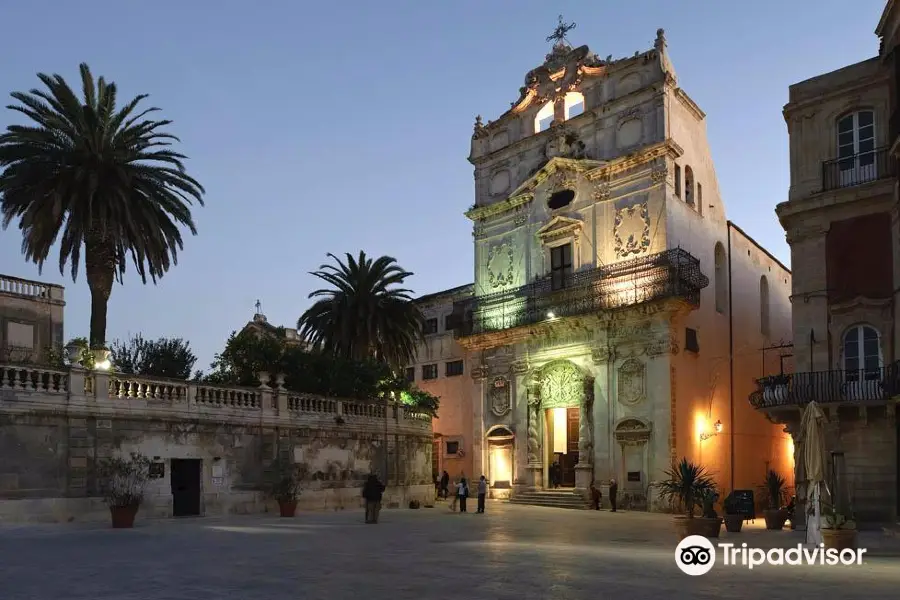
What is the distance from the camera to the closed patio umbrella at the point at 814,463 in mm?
18875

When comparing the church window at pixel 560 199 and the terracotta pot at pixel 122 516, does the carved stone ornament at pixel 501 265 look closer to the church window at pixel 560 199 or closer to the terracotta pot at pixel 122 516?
the church window at pixel 560 199

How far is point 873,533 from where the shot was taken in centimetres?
2306

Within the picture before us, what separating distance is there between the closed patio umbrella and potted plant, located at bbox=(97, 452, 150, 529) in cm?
1721

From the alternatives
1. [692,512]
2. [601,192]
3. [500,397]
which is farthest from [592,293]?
[692,512]

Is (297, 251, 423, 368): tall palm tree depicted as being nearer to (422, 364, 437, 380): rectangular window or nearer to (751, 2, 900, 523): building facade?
(422, 364, 437, 380): rectangular window

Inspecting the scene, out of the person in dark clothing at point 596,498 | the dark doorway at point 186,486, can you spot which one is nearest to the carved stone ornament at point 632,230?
the person in dark clothing at point 596,498

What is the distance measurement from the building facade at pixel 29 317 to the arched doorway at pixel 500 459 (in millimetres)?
21619

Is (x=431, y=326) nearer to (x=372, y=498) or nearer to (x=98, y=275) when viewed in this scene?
(x=98, y=275)

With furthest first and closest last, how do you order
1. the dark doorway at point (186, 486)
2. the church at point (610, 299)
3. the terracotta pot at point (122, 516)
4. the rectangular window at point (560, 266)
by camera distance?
the rectangular window at point (560, 266), the church at point (610, 299), the dark doorway at point (186, 486), the terracotta pot at point (122, 516)

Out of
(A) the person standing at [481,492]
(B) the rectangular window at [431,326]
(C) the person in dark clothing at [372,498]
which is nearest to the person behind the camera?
(C) the person in dark clothing at [372,498]

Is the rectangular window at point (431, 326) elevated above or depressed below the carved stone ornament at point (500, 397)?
above

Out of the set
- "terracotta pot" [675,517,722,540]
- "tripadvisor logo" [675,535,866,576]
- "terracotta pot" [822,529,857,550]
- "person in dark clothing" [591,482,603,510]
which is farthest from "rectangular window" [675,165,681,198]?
"terracotta pot" [822,529,857,550]

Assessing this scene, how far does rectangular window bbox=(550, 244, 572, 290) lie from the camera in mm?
42469

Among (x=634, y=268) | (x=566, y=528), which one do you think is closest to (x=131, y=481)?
(x=566, y=528)
